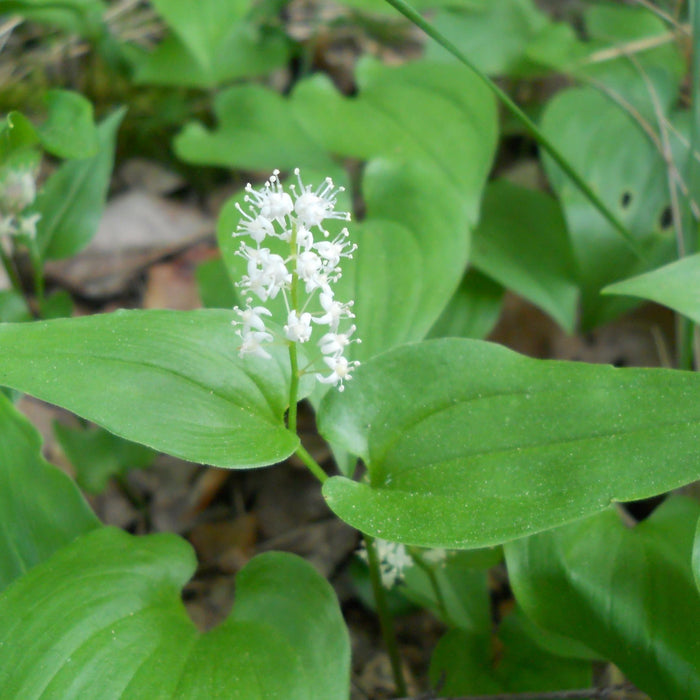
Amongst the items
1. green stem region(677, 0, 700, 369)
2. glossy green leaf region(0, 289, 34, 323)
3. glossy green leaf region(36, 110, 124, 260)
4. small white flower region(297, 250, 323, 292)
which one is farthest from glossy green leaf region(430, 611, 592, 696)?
glossy green leaf region(36, 110, 124, 260)

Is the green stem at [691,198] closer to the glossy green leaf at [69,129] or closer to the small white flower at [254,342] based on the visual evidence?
the small white flower at [254,342]

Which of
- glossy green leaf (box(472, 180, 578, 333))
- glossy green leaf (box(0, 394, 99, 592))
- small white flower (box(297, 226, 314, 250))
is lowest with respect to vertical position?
glossy green leaf (box(472, 180, 578, 333))

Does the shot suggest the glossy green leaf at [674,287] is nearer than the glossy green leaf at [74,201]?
Yes

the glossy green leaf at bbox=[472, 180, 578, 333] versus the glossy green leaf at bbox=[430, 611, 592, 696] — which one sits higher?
the glossy green leaf at bbox=[472, 180, 578, 333]

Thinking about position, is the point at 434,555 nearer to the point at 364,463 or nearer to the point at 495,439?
the point at 364,463

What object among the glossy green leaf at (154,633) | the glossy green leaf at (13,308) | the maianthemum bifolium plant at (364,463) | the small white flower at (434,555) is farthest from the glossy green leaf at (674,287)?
the glossy green leaf at (13,308)

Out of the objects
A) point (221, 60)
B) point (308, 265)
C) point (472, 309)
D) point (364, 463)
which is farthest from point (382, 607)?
point (221, 60)

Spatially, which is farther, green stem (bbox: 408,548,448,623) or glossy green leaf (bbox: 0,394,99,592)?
green stem (bbox: 408,548,448,623)

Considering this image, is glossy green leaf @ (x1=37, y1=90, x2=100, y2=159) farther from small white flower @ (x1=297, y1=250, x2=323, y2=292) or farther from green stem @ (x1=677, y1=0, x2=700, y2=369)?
green stem @ (x1=677, y1=0, x2=700, y2=369)
